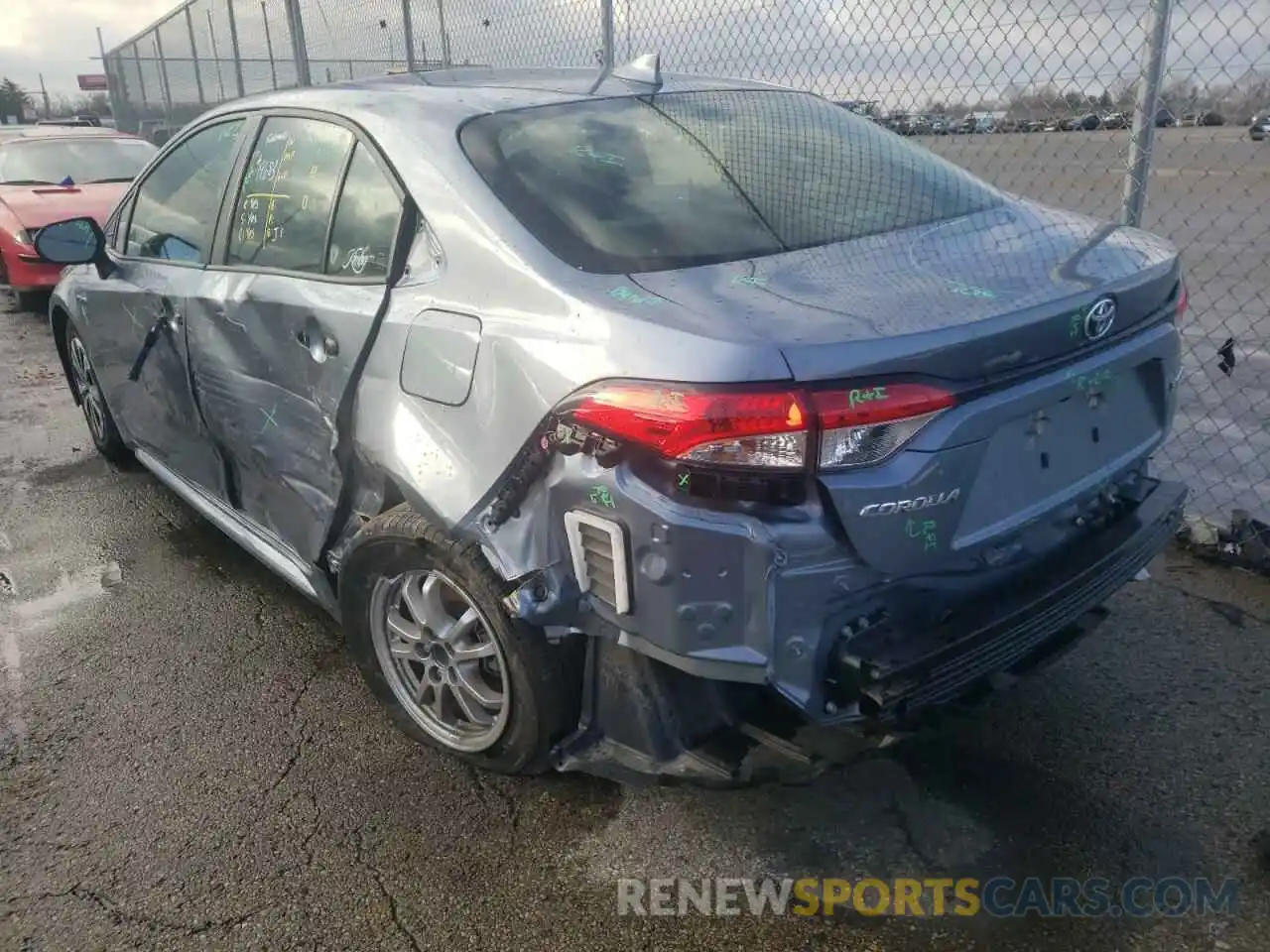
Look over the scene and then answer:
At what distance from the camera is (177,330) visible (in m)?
3.58

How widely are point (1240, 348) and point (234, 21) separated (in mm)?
10700

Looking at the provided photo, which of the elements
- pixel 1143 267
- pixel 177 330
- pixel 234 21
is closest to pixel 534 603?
pixel 1143 267

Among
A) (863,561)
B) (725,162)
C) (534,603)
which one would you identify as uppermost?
(725,162)

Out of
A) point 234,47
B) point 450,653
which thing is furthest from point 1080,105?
point 234,47

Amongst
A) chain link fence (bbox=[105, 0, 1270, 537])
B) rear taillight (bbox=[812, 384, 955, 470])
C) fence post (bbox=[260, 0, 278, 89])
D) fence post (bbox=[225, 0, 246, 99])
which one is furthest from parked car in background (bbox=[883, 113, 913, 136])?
fence post (bbox=[225, 0, 246, 99])

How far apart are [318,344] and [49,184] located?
8.30 metres

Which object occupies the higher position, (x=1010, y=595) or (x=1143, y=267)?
(x=1143, y=267)

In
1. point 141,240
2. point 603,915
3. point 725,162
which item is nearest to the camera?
point 603,915

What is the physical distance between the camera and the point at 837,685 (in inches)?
79.1

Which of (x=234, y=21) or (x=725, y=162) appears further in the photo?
(x=234, y=21)

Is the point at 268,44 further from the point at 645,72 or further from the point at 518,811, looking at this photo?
the point at 518,811

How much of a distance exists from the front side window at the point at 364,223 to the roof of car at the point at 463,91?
0.57 ft

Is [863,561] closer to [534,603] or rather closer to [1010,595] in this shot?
[1010,595]

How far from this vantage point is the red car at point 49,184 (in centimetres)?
858
